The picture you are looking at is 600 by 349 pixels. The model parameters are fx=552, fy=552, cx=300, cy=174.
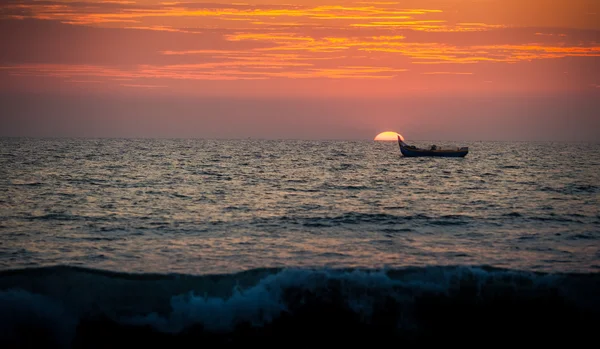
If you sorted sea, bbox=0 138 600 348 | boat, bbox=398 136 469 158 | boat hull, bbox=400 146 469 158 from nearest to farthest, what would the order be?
sea, bbox=0 138 600 348
boat, bbox=398 136 469 158
boat hull, bbox=400 146 469 158

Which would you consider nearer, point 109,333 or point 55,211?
point 109,333

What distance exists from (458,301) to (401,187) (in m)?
31.8

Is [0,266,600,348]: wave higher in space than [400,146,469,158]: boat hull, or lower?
lower

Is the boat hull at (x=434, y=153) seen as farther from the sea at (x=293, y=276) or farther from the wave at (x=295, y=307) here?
the wave at (x=295, y=307)

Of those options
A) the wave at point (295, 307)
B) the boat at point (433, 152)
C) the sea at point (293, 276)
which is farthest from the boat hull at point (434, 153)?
the wave at point (295, 307)

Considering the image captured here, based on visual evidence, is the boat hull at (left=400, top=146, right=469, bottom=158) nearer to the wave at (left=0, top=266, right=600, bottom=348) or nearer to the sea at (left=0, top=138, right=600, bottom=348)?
the sea at (left=0, top=138, right=600, bottom=348)

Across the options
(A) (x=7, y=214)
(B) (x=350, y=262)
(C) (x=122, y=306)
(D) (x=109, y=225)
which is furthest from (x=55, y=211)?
(B) (x=350, y=262)

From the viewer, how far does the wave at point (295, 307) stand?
1595 centimetres

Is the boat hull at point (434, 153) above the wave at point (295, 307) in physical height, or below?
above

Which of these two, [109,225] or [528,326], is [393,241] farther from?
[109,225]

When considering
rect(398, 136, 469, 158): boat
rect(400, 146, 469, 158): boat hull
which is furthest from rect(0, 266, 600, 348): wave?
rect(400, 146, 469, 158): boat hull

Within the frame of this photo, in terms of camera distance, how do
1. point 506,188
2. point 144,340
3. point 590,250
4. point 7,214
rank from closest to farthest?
point 144,340, point 590,250, point 7,214, point 506,188

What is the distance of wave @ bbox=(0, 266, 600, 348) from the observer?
1595cm

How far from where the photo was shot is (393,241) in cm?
2470
